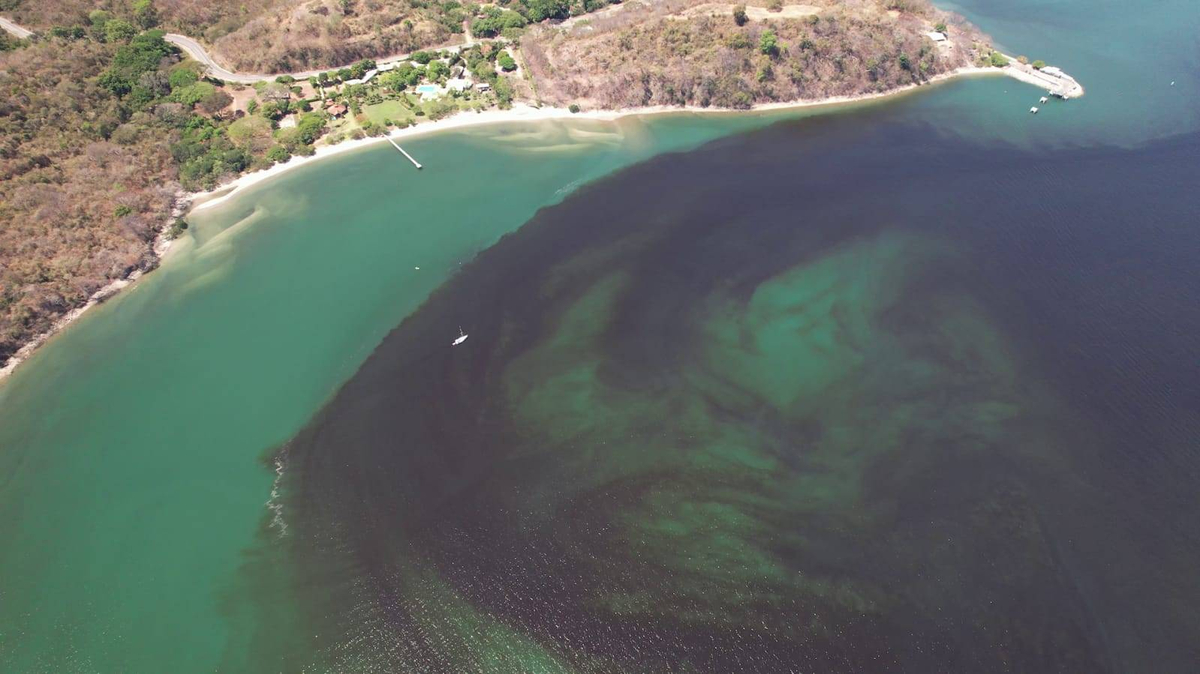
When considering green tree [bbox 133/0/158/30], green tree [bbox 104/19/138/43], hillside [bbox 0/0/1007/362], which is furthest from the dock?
green tree [bbox 133/0/158/30]

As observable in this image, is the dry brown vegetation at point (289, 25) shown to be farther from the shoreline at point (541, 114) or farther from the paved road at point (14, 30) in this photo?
the shoreline at point (541, 114)

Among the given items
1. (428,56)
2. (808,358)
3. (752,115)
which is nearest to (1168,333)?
(808,358)

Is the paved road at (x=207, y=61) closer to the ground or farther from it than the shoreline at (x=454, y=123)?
farther from it

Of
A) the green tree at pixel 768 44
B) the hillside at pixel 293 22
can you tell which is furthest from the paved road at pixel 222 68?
the green tree at pixel 768 44

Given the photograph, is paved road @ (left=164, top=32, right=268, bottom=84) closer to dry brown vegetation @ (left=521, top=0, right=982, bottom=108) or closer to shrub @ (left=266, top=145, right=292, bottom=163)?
shrub @ (left=266, top=145, right=292, bottom=163)

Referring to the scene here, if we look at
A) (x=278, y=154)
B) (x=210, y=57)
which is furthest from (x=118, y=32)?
(x=278, y=154)

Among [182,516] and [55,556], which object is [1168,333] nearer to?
[182,516]
